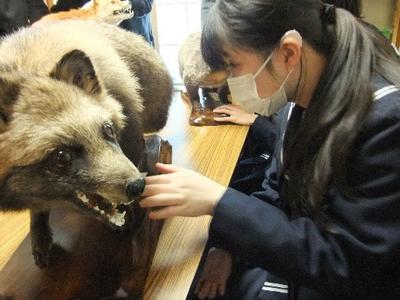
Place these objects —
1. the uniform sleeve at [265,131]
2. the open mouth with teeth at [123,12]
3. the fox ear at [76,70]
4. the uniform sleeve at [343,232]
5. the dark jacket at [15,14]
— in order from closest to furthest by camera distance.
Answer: the uniform sleeve at [343,232]
the fox ear at [76,70]
the uniform sleeve at [265,131]
the open mouth with teeth at [123,12]
the dark jacket at [15,14]

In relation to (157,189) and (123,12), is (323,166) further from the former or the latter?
(123,12)

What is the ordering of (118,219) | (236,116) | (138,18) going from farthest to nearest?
(138,18)
(236,116)
(118,219)

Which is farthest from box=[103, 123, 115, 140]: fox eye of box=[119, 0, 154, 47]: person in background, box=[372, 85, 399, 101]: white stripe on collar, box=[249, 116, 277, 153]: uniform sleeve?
box=[119, 0, 154, 47]: person in background

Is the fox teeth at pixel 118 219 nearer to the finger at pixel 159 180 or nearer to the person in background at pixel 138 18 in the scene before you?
the finger at pixel 159 180

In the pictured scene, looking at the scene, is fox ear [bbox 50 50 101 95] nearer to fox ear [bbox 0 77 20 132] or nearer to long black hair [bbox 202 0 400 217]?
fox ear [bbox 0 77 20 132]

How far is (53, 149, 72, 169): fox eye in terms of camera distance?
73 cm

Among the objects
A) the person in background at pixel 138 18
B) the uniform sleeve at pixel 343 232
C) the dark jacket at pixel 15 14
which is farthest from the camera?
the person in background at pixel 138 18

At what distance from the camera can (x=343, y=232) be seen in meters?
0.72

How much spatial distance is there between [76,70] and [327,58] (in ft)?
1.57

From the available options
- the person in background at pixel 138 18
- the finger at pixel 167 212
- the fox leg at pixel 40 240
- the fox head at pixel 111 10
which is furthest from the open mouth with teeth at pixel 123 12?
the finger at pixel 167 212

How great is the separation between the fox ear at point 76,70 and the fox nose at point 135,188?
0.23m

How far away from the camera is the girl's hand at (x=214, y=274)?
3.70ft

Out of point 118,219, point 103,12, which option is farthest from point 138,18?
point 118,219

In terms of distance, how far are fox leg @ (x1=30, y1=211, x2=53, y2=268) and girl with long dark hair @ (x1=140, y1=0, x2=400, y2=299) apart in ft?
0.88
